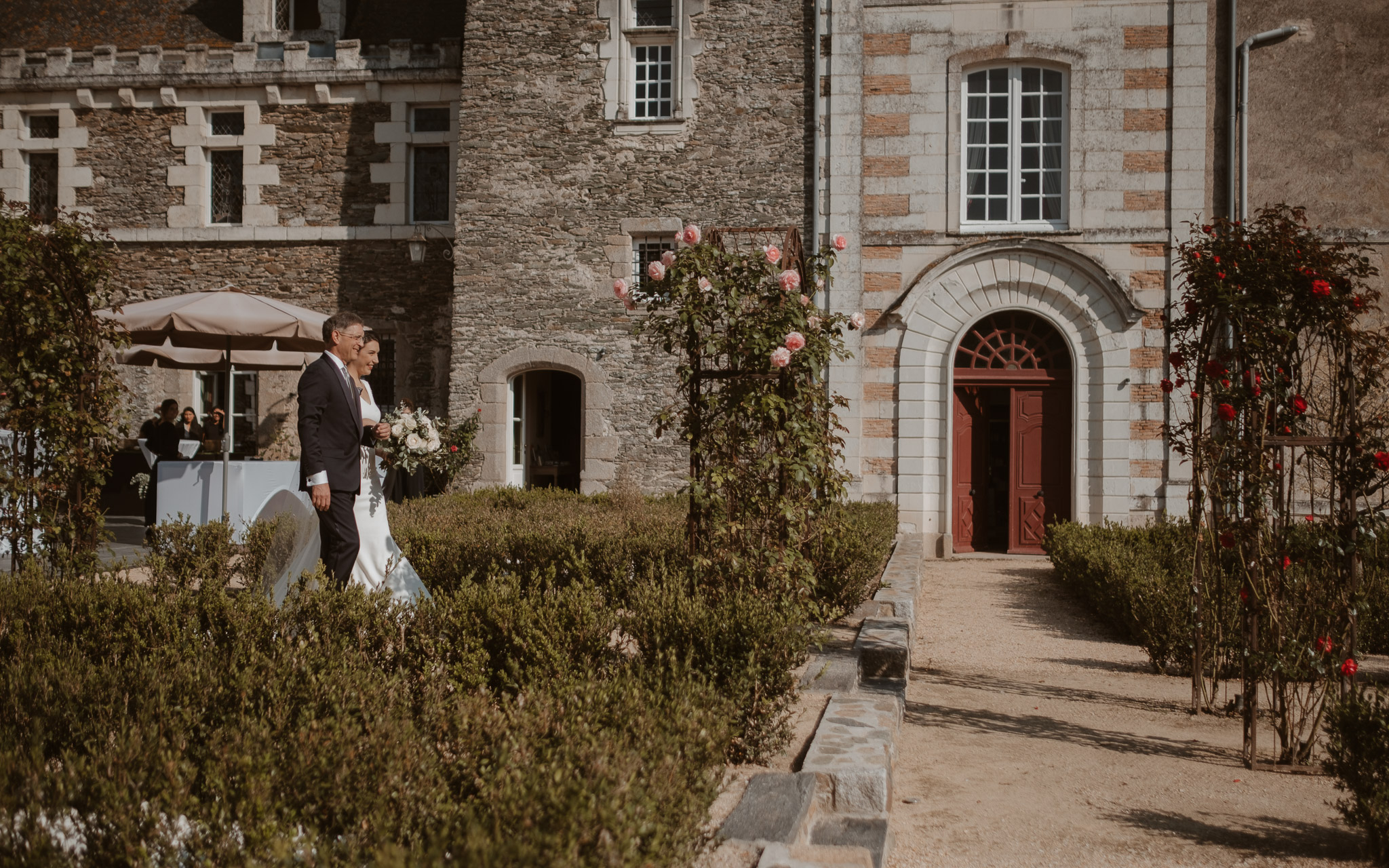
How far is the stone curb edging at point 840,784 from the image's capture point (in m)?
2.93

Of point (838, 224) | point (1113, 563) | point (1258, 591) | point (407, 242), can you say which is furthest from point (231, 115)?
point (1258, 591)

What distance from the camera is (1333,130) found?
1189 centimetres

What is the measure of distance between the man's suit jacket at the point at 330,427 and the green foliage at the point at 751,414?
1486 millimetres

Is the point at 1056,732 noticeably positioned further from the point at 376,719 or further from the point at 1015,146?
the point at 1015,146

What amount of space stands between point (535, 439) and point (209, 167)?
5.82 meters

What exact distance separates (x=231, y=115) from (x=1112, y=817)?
14.5m

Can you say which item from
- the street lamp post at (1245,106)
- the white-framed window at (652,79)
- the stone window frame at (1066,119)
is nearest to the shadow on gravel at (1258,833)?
the stone window frame at (1066,119)

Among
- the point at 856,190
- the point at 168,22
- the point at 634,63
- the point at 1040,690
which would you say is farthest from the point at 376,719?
the point at 168,22

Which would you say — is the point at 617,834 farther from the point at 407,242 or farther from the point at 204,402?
the point at 204,402

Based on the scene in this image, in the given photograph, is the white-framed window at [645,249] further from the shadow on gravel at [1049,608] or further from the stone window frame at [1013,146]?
the shadow on gravel at [1049,608]

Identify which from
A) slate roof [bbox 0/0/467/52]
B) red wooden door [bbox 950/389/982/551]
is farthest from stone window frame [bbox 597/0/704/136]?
red wooden door [bbox 950/389/982/551]

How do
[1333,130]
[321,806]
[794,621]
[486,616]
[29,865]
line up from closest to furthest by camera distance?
1. [29,865]
2. [321,806]
3. [486,616]
4. [794,621]
5. [1333,130]

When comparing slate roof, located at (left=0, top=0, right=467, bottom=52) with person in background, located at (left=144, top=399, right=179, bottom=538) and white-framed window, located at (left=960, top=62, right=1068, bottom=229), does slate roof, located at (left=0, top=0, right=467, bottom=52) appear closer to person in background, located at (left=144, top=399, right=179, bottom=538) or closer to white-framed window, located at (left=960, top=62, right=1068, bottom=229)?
person in background, located at (left=144, top=399, right=179, bottom=538)

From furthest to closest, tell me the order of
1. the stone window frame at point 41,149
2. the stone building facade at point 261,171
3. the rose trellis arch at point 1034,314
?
the stone window frame at point 41,149, the stone building facade at point 261,171, the rose trellis arch at point 1034,314
